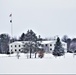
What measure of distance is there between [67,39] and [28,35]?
7745 cm

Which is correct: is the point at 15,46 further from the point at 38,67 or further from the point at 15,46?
the point at 38,67

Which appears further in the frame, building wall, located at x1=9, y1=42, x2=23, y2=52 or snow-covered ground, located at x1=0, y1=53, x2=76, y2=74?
building wall, located at x1=9, y1=42, x2=23, y2=52

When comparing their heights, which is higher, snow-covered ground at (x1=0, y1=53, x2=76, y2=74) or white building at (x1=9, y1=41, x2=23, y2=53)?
white building at (x1=9, y1=41, x2=23, y2=53)

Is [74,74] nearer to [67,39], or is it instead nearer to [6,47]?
[6,47]

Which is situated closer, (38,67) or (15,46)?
(38,67)

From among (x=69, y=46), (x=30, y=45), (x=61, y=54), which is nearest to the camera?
(x=30, y=45)

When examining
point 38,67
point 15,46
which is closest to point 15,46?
point 15,46

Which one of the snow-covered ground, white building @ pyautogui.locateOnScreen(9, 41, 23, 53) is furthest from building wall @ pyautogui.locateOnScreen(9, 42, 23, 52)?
the snow-covered ground

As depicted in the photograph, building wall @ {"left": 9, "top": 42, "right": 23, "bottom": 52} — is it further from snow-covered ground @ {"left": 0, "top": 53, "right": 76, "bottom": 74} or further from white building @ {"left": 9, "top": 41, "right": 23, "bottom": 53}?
snow-covered ground @ {"left": 0, "top": 53, "right": 76, "bottom": 74}

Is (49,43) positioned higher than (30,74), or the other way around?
(49,43)

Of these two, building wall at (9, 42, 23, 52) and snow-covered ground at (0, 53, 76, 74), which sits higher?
building wall at (9, 42, 23, 52)

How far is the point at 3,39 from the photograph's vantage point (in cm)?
10469

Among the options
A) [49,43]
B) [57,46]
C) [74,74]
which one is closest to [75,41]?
[49,43]

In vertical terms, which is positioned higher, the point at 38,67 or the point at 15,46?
the point at 15,46
